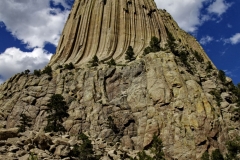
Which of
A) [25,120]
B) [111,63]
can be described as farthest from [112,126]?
[111,63]

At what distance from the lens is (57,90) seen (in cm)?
5634

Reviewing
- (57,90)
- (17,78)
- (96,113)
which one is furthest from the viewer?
(17,78)

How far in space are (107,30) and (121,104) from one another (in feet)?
91.2

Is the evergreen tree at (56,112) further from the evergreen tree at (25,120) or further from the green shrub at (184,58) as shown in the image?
the green shrub at (184,58)

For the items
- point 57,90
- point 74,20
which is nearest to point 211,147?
point 57,90

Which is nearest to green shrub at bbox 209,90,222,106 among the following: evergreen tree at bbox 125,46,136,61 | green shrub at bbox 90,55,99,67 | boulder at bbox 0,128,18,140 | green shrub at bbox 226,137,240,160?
green shrub at bbox 226,137,240,160

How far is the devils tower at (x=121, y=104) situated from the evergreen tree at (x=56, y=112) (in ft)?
2.97

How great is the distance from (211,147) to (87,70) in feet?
89.2

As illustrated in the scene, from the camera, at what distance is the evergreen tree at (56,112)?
4784 cm

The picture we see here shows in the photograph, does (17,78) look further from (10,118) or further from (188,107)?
(188,107)

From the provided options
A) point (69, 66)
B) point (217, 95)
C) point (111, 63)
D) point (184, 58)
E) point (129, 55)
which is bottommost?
point (217, 95)

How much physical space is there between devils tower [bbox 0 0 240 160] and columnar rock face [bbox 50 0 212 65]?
36 centimetres

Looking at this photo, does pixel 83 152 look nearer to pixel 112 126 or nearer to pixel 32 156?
pixel 32 156

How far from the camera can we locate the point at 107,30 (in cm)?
7294
